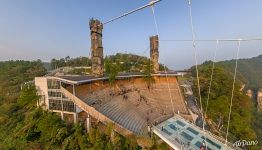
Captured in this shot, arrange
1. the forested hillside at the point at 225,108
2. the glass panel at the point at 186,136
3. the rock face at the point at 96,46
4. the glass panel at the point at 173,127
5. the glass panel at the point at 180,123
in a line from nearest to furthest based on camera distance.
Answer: the glass panel at the point at 186,136 < the glass panel at the point at 173,127 < the glass panel at the point at 180,123 < the rock face at the point at 96,46 < the forested hillside at the point at 225,108

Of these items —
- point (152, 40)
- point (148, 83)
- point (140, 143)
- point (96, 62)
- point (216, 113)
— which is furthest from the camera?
point (152, 40)

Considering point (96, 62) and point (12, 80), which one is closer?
point (96, 62)

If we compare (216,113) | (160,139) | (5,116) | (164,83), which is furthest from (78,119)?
(216,113)

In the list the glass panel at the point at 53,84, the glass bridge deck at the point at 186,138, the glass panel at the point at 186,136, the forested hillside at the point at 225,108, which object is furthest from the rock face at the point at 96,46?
the forested hillside at the point at 225,108

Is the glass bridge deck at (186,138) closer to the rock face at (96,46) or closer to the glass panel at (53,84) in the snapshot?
the glass panel at (53,84)

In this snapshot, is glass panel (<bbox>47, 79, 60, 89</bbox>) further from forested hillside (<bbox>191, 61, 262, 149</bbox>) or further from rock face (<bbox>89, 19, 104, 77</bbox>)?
forested hillside (<bbox>191, 61, 262, 149</bbox>)

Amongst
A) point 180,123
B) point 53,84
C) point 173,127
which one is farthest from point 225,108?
point 53,84

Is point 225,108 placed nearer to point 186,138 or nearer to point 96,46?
point 186,138

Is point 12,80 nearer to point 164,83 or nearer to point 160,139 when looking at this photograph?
point 164,83
